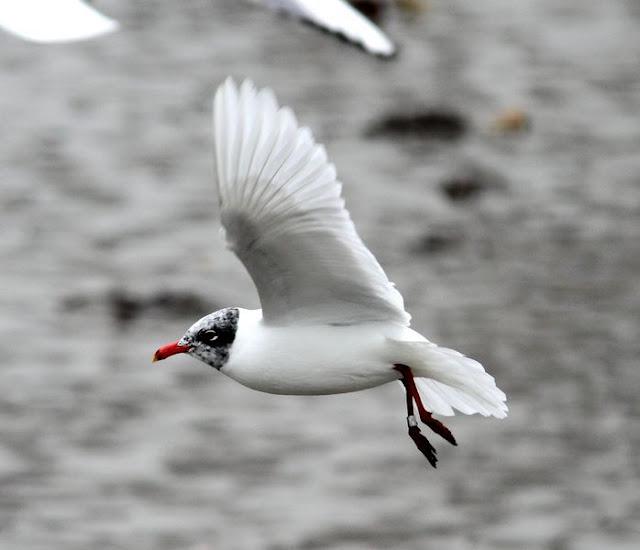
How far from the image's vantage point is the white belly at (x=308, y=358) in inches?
222

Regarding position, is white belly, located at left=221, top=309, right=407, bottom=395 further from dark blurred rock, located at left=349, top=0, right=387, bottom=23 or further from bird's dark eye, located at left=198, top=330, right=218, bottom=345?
dark blurred rock, located at left=349, top=0, right=387, bottom=23

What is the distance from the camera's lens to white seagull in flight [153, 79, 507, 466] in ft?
17.2

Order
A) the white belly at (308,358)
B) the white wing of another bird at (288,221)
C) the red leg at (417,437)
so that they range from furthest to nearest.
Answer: the red leg at (417,437), the white belly at (308,358), the white wing of another bird at (288,221)

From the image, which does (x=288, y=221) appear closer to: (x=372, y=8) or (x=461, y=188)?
(x=461, y=188)

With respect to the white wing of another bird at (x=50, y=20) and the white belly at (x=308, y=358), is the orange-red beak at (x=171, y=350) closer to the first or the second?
the white belly at (x=308, y=358)

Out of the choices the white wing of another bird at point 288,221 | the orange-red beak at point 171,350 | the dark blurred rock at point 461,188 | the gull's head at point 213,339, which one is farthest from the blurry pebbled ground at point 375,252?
the white wing of another bird at point 288,221

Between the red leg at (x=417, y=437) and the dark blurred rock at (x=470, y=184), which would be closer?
the red leg at (x=417, y=437)

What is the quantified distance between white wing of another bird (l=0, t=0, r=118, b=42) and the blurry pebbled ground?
373cm

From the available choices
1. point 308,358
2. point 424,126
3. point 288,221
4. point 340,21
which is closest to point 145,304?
point 424,126

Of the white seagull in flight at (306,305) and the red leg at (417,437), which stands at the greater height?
the white seagull in flight at (306,305)

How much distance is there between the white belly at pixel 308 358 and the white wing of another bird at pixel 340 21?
104 cm

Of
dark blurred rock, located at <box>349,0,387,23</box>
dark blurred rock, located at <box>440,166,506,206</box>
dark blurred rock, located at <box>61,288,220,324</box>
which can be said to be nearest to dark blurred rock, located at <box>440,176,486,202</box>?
dark blurred rock, located at <box>440,166,506,206</box>

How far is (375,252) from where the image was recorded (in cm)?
1170

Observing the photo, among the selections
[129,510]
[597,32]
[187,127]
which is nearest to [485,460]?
[129,510]
